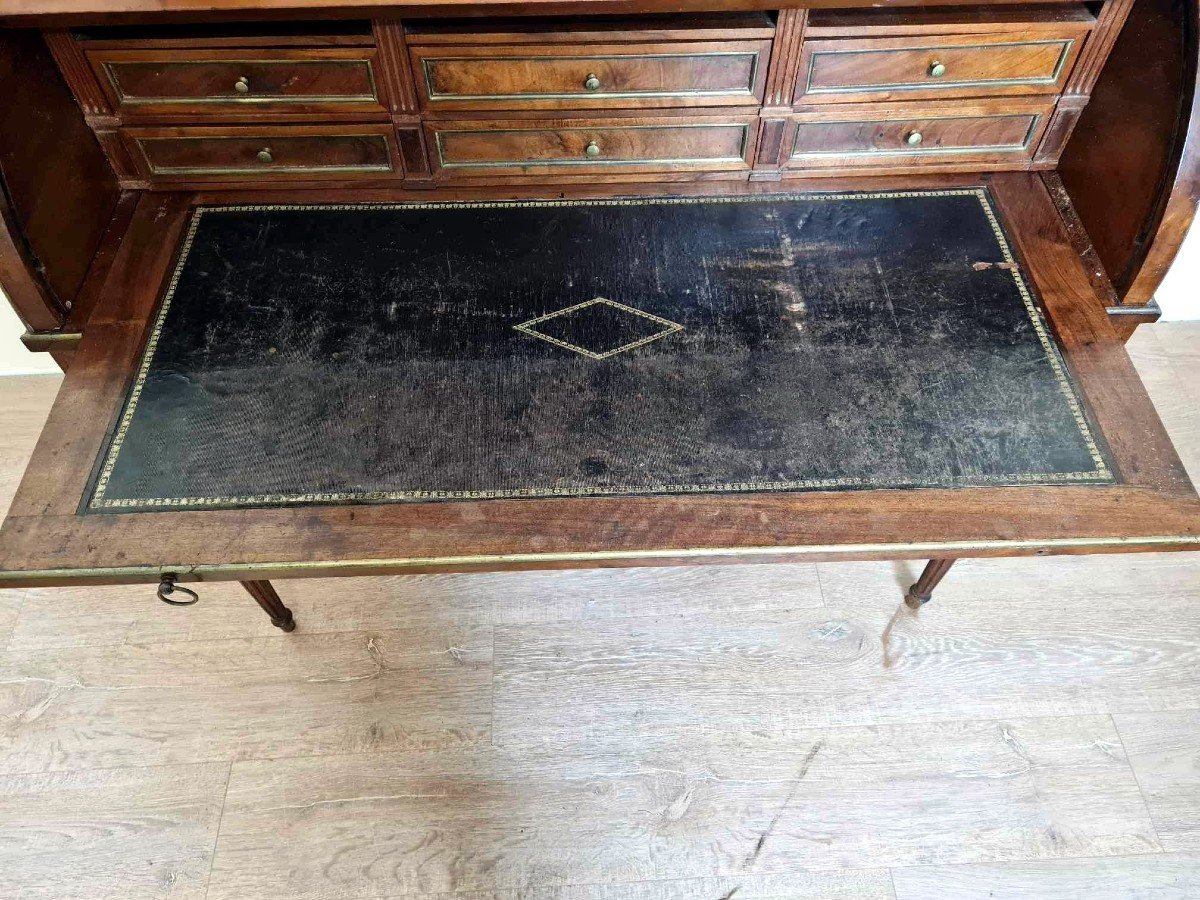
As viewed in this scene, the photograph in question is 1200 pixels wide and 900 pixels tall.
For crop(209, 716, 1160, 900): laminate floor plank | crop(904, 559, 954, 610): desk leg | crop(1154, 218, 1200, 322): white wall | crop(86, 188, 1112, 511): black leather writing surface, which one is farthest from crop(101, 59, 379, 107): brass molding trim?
crop(1154, 218, 1200, 322): white wall

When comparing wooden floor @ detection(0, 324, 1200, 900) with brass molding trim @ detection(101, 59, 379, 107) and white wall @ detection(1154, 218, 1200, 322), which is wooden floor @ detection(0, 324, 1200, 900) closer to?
white wall @ detection(1154, 218, 1200, 322)

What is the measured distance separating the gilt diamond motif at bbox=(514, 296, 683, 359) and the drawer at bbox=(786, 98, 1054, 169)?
50 centimetres

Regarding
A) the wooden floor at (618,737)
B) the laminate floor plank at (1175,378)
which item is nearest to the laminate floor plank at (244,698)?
the wooden floor at (618,737)

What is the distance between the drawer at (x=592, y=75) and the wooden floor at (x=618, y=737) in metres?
1.13

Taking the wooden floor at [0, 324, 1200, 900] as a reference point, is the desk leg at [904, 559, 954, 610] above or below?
above

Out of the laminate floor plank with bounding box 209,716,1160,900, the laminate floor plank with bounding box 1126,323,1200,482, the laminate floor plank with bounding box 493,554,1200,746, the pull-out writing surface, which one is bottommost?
the laminate floor plank with bounding box 209,716,1160,900

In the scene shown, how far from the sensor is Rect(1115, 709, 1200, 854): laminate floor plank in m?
1.78

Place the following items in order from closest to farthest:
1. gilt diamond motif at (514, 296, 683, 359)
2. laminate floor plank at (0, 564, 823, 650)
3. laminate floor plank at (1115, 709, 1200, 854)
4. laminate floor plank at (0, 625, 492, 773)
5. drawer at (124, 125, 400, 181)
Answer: gilt diamond motif at (514, 296, 683, 359)
drawer at (124, 125, 400, 181)
laminate floor plank at (1115, 709, 1200, 854)
laminate floor plank at (0, 625, 492, 773)
laminate floor plank at (0, 564, 823, 650)

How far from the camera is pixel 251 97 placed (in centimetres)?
161

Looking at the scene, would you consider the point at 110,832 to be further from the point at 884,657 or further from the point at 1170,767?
the point at 1170,767

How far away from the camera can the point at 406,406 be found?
4.76ft

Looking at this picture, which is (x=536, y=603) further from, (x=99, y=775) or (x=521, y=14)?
(x=521, y=14)

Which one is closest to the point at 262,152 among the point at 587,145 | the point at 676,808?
the point at 587,145

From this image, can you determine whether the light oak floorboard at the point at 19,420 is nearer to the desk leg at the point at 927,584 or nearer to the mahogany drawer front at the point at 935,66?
the mahogany drawer front at the point at 935,66
